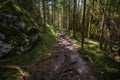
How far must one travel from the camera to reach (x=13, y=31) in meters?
14.3

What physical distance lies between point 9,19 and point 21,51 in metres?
2.90

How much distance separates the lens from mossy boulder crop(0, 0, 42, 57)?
13336mm

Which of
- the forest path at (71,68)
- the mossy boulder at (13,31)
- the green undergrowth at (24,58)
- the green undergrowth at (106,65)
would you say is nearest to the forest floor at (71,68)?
the forest path at (71,68)

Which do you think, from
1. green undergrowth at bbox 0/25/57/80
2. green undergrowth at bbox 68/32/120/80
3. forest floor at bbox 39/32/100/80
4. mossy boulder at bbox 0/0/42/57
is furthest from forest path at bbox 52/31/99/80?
mossy boulder at bbox 0/0/42/57

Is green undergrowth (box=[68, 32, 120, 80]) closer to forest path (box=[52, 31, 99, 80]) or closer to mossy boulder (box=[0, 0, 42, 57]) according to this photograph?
forest path (box=[52, 31, 99, 80])

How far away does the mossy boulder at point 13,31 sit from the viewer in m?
13.3

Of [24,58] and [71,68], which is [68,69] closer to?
[71,68]

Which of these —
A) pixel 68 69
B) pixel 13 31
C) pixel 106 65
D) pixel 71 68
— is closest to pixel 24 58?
pixel 13 31

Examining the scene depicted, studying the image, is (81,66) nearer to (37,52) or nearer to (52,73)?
(52,73)

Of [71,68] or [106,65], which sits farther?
[106,65]

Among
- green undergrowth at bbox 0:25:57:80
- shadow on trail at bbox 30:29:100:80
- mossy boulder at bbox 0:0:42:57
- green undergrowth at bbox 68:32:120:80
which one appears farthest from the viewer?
mossy boulder at bbox 0:0:42:57

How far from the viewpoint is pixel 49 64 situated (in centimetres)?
1370

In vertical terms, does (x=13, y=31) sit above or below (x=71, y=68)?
above

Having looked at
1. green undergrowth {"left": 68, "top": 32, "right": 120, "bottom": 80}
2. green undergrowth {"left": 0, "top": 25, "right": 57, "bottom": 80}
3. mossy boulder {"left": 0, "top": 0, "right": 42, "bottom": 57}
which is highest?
mossy boulder {"left": 0, "top": 0, "right": 42, "bottom": 57}
